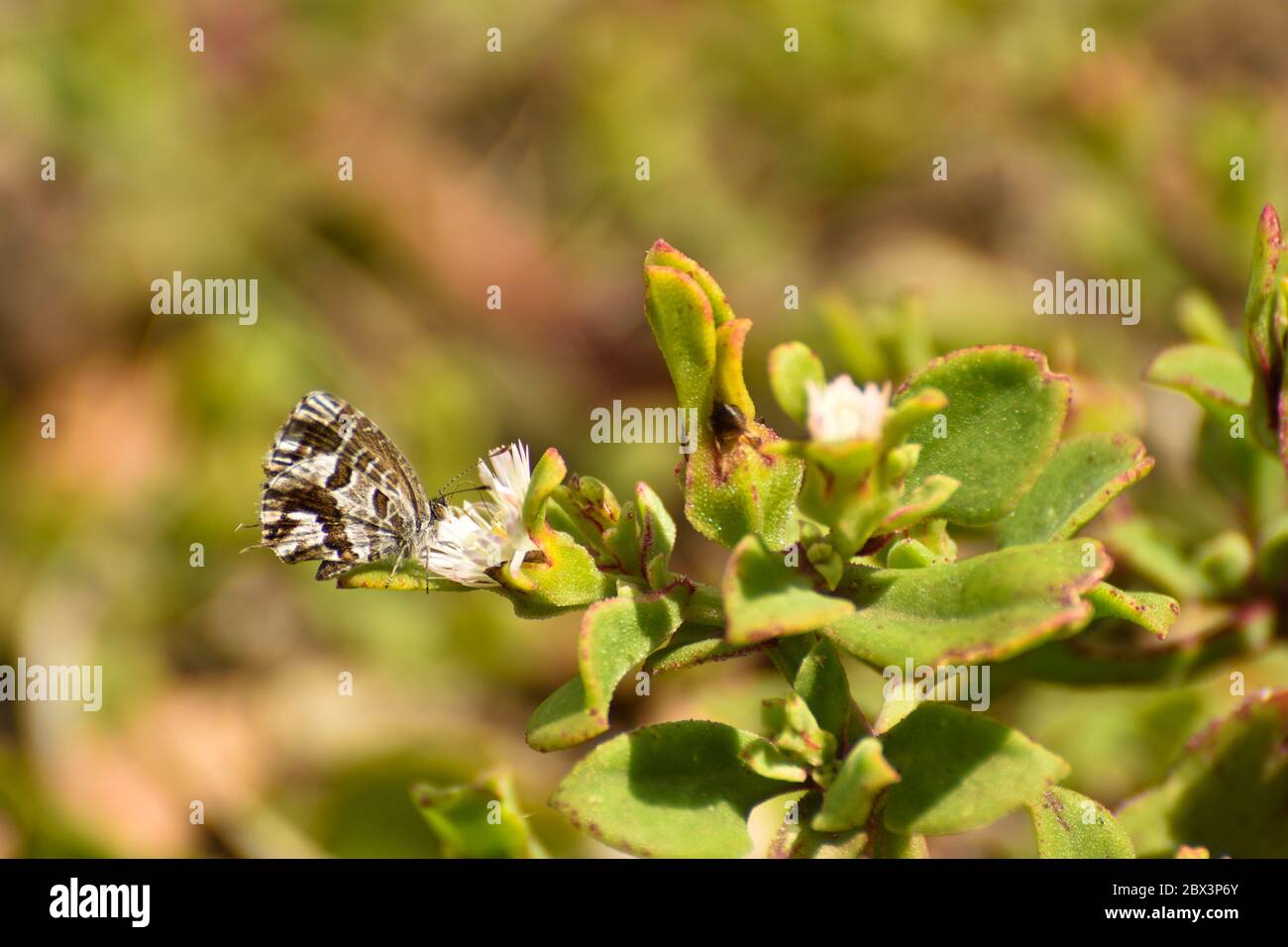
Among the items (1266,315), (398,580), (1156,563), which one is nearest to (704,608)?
(398,580)

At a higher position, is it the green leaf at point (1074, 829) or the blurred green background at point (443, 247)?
the blurred green background at point (443, 247)

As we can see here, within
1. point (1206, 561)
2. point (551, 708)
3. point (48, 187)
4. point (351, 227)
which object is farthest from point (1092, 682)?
point (48, 187)

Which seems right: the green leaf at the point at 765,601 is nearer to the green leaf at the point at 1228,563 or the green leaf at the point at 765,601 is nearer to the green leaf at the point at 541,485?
the green leaf at the point at 541,485

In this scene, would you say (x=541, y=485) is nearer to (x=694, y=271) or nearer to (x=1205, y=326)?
(x=694, y=271)

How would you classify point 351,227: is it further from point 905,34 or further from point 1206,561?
point 1206,561

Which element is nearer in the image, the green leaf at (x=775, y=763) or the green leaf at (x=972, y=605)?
the green leaf at (x=972, y=605)

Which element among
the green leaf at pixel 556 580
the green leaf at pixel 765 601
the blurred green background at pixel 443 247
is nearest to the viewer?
the green leaf at pixel 765 601

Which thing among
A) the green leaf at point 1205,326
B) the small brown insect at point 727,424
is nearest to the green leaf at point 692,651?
the small brown insect at point 727,424
